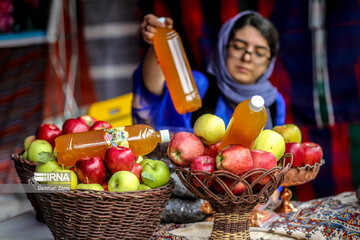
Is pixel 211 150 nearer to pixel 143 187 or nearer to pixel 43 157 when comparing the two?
pixel 143 187

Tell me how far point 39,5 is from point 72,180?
1901 millimetres

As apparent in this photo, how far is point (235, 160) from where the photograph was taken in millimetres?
1028

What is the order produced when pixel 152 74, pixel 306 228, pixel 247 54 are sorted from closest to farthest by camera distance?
pixel 306 228 < pixel 152 74 < pixel 247 54

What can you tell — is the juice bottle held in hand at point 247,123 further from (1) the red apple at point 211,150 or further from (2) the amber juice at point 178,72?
(2) the amber juice at point 178,72

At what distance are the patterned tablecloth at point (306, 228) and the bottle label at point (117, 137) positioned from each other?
0.34 metres

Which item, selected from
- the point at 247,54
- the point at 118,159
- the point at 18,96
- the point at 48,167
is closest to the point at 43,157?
the point at 48,167

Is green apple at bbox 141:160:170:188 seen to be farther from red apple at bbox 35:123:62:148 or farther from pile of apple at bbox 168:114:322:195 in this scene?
red apple at bbox 35:123:62:148

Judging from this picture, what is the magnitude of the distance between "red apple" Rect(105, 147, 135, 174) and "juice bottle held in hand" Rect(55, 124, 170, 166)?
5 cm

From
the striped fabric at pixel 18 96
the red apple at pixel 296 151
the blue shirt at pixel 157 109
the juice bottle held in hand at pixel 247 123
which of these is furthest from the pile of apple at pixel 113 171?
the striped fabric at pixel 18 96

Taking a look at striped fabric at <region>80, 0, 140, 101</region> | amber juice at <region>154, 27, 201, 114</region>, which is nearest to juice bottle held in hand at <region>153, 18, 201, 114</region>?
amber juice at <region>154, 27, 201, 114</region>

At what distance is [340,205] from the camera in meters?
1.48

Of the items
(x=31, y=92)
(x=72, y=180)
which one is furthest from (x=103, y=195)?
(x=31, y=92)

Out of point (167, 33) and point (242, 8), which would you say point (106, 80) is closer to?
point (242, 8)

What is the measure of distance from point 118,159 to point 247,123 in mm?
381
